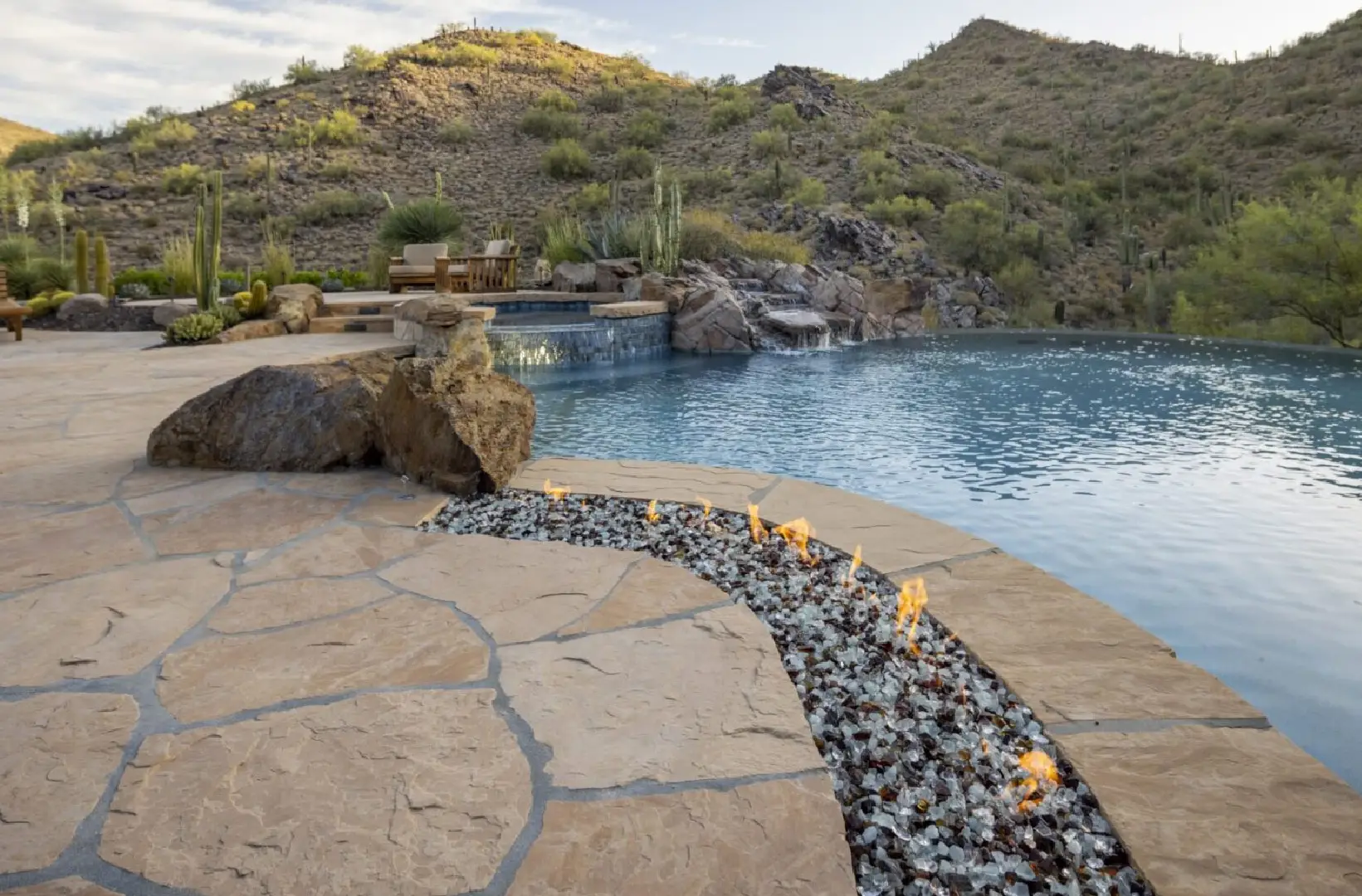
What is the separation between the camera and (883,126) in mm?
23344

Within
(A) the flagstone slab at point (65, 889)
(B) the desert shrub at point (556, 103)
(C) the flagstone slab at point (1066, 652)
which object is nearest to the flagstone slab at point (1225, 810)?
(C) the flagstone slab at point (1066, 652)

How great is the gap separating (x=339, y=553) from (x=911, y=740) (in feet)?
6.21

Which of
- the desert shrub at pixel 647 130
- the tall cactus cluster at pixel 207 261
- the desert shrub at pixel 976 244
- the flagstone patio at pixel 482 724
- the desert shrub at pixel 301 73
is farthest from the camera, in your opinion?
the desert shrub at pixel 301 73

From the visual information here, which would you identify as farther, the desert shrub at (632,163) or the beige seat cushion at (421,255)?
the desert shrub at (632,163)

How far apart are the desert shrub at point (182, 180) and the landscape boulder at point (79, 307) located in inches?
497

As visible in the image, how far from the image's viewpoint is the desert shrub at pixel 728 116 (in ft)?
85.3

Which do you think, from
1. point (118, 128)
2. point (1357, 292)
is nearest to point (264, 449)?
point (1357, 292)

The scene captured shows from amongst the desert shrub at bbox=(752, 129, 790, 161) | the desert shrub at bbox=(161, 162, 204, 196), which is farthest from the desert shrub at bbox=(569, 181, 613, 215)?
the desert shrub at bbox=(161, 162, 204, 196)

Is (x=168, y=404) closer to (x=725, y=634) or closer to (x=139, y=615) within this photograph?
(x=139, y=615)

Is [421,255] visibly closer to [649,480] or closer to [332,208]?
[332,208]

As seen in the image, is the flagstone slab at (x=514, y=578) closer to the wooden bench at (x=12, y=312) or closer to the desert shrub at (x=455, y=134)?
the wooden bench at (x=12, y=312)

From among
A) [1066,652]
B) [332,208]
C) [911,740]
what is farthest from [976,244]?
[911,740]

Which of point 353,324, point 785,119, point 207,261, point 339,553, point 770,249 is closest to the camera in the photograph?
point 339,553

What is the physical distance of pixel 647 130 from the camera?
85.3 feet
